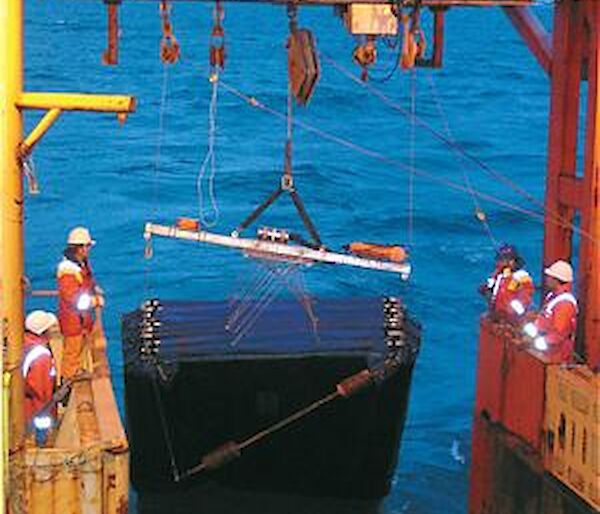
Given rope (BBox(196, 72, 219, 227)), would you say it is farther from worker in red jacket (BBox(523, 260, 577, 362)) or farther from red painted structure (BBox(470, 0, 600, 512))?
worker in red jacket (BBox(523, 260, 577, 362))

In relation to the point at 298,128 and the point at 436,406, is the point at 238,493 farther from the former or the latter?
the point at 298,128

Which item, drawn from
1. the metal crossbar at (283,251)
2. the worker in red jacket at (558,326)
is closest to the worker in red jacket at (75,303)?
the metal crossbar at (283,251)

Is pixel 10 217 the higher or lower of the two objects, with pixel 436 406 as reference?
higher

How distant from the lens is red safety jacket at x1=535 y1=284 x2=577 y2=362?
1203cm

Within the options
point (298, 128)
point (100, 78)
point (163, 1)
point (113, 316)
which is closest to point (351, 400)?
point (163, 1)

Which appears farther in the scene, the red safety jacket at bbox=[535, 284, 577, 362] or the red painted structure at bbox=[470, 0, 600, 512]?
the red painted structure at bbox=[470, 0, 600, 512]

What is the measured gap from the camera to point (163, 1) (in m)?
11.4

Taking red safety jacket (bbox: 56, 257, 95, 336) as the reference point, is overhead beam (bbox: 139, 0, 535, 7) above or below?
above

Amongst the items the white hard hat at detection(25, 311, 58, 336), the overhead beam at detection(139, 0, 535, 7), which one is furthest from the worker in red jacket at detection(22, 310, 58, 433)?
the overhead beam at detection(139, 0, 535, 7)

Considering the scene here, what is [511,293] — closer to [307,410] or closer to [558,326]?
[558,326]

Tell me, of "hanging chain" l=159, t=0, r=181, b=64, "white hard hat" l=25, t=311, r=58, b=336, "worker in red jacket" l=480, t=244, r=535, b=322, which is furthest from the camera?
"worker in red jacket" l=480, t=244, r=535, b=322

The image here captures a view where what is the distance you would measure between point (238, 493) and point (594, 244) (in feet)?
19.0

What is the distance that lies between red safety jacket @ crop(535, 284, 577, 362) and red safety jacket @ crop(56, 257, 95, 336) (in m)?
4.11

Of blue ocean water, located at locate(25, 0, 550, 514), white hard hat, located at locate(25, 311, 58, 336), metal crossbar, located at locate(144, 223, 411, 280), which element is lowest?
blue ocean water, located at locate(25, 0, 550, 514)
